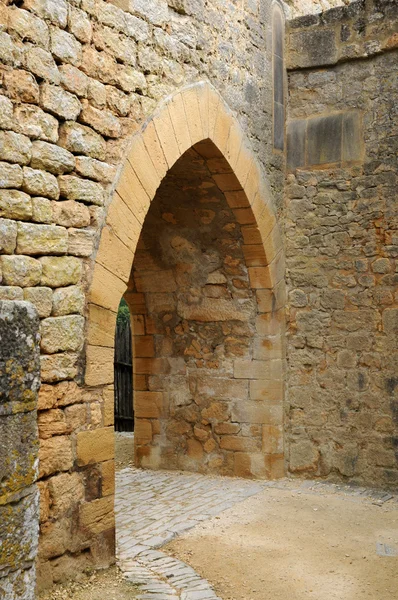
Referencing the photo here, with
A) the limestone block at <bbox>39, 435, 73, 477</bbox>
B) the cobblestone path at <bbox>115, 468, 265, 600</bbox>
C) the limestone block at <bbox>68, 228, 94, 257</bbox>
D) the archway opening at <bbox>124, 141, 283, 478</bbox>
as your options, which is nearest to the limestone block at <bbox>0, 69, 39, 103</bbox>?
the limestone block at <bbox>68, 228, 94, 257</bbox>

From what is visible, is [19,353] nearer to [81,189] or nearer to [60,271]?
[60,271]

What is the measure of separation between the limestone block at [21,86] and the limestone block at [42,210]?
53 centimetres

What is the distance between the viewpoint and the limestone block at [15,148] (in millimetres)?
3412

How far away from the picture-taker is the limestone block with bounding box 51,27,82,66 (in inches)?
147

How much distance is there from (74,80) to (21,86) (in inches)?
17.2

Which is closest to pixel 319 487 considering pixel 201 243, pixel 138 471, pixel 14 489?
pixel 138 471

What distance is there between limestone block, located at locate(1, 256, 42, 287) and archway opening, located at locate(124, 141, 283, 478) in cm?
273

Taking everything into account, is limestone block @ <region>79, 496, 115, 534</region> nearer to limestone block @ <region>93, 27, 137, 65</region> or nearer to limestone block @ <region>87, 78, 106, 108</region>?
limestone block @ <region>87, 78, 106, 108</region>

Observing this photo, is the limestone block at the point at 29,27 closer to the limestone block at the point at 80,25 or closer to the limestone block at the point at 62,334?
the limestone block at the point at 80,25

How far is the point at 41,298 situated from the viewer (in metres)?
3.66

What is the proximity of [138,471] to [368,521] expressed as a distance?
8.48ft

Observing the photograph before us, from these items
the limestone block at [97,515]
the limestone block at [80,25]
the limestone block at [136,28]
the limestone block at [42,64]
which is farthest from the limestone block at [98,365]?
the limestone block at [136,28]

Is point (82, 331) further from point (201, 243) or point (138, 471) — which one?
point (138, 471)

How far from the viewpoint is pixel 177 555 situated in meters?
4.35
